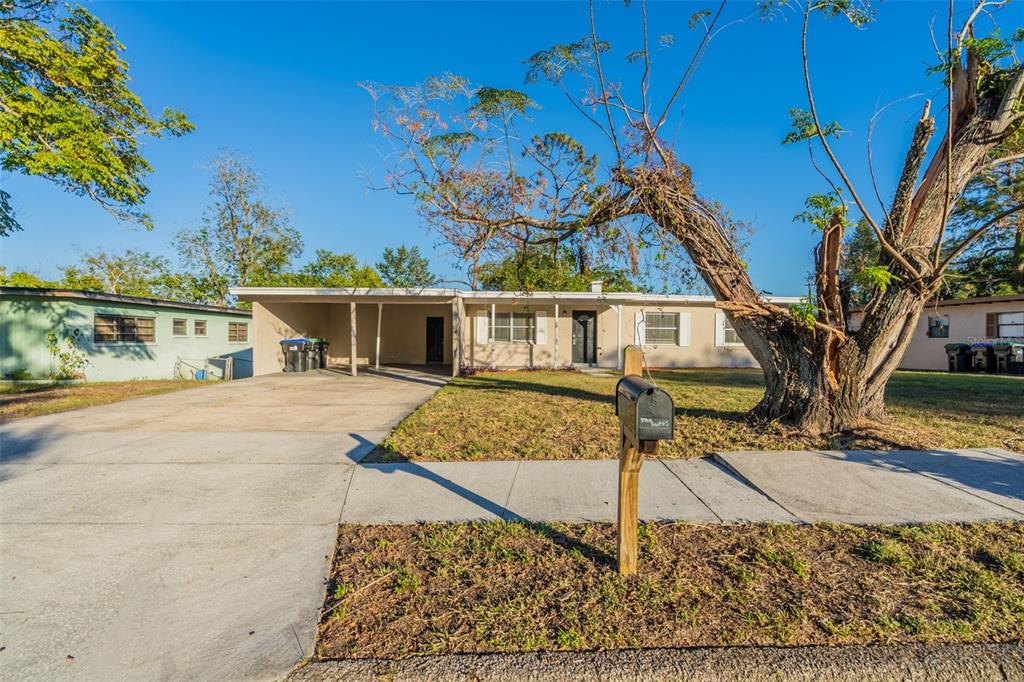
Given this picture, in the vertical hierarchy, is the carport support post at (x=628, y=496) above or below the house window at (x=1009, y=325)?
below

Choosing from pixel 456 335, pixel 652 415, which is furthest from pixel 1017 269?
pixel 652 415

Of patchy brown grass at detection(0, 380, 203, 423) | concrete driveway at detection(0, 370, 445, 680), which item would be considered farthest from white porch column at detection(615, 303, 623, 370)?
patchy brown grass at detection(0, 380, 203, 423)

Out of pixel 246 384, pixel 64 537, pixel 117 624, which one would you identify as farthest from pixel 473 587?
pixel 246 384

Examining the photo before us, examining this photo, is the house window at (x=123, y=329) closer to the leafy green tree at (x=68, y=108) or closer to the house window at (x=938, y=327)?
the leafy green tree at (x=68, y=108)

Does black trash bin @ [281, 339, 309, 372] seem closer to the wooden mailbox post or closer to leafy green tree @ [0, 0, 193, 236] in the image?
leafy green tree @ [0, 0, 193, 236]

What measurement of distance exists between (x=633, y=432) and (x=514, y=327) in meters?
14.3

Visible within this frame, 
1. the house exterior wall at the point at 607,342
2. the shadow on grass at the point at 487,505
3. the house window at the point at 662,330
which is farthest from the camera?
the house window at the point at 662,330

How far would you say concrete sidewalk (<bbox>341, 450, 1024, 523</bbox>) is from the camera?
3.60 m

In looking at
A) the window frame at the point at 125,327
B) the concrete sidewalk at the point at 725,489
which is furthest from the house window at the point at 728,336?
the window frame at the point at 125,327

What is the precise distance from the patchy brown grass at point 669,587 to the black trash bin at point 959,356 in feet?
60.9

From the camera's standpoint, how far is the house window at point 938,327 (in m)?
18.4

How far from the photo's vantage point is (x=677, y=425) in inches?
259

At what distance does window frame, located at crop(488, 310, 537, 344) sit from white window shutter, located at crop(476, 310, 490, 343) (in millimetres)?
342

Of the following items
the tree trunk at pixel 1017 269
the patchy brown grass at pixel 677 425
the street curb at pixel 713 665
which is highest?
the tree trunk at pixel 1017 269
